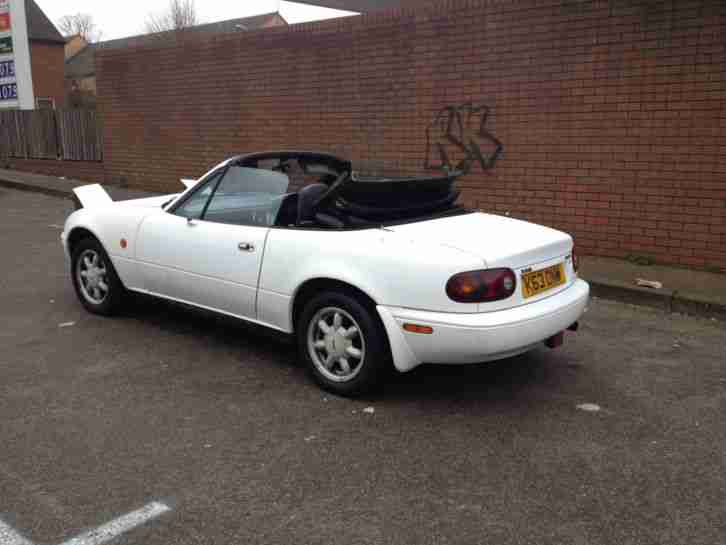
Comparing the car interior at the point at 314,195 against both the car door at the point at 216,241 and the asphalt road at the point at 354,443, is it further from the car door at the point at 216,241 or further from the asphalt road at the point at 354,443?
the asphalt road at the point at 354,443

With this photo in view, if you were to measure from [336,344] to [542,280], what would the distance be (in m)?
1.25

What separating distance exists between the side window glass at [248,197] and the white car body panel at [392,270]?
96mm

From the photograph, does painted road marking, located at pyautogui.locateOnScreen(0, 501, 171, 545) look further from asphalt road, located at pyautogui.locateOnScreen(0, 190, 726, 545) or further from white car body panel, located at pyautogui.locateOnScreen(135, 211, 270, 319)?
white car body panel, located at pyautogui.locateOnScreen(135, 211, 270, 319)

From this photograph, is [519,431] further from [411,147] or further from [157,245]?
[411,147]

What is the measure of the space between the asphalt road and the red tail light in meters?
0.71

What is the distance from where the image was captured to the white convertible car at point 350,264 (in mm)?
3715

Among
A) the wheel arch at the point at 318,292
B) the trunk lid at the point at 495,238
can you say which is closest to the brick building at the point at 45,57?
the wheel arch at the point at 318,292

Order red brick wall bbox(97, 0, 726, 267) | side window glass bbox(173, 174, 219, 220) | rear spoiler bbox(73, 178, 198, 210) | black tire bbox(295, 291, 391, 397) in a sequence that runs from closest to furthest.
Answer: black tire bbox(295, 291, 391, 397), side window glass bbox(173, 174, 219, 220), rear spoiler bbox(73, 178, 198, 210), red brick wall bbox(97, 0, 726, 267)

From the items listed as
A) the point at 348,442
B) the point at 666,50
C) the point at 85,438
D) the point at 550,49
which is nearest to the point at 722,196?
the point at 666,50

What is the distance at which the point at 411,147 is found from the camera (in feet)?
29.8

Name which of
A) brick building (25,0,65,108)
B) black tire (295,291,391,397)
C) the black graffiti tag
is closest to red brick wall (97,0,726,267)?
the black graffiti tag

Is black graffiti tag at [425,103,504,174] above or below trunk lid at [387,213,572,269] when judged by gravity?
above

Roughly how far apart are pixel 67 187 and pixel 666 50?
442 inches

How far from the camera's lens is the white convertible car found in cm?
371
